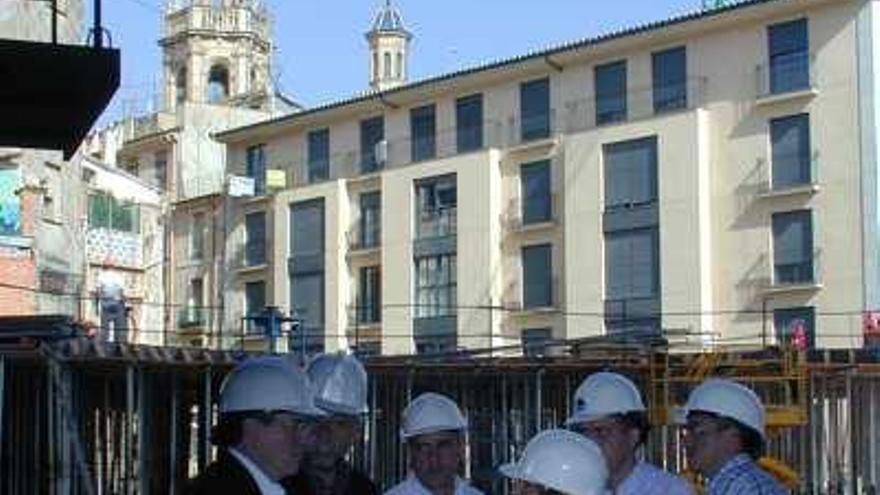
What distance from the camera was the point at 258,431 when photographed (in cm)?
459

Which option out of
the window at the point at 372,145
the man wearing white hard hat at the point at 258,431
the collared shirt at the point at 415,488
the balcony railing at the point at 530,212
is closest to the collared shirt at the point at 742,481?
the collared shirt at the point at 415,488

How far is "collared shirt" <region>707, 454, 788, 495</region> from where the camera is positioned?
5535 mm

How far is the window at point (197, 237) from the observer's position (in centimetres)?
6103

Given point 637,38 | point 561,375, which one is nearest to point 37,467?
point 561,375

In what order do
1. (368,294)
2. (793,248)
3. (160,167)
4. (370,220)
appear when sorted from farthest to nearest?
1. (160,167)
2. (370,220)
3. (368,294)
4. (793,248)

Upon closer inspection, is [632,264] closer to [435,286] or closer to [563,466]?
[435,286]

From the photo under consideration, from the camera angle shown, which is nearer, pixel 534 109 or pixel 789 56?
pixel 789 56

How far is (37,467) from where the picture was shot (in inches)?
571

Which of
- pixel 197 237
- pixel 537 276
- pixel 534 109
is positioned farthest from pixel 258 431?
pixel 197 237

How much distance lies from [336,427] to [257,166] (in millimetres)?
53714

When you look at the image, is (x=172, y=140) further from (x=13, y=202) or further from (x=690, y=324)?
(x=13, y=202)

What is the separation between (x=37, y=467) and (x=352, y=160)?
40.5 m

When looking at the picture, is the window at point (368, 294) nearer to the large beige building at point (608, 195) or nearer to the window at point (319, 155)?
the large beige building at point (608, 195)

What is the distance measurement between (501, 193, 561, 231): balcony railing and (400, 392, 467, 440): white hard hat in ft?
135
